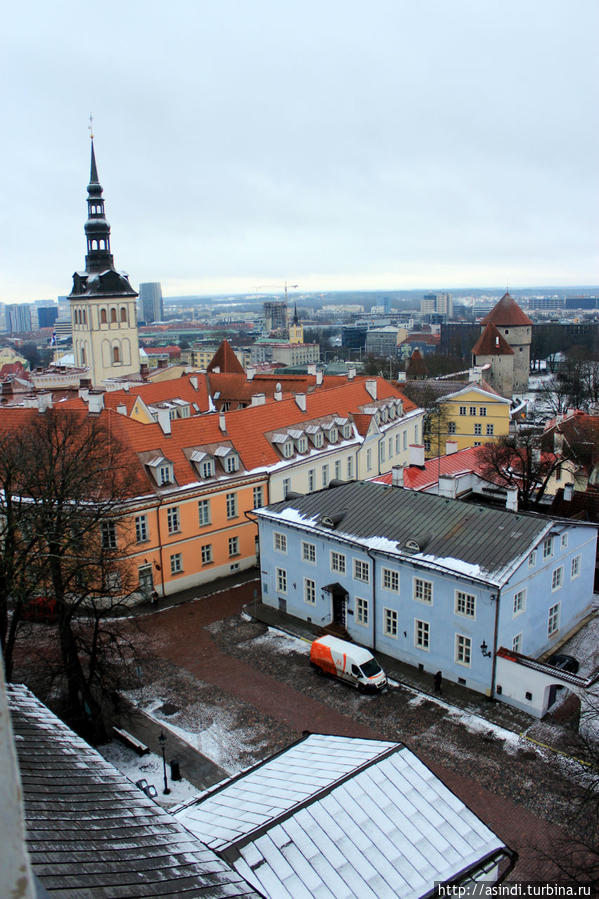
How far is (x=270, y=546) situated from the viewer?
108 ft

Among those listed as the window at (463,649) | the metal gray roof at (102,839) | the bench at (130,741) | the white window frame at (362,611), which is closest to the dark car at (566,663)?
the window at (463,649)

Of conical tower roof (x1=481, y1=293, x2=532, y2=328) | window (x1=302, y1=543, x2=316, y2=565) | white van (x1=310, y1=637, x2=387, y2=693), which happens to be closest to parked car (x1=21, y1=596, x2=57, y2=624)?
window (x1=302, y1=543, x2=316, y2=565)

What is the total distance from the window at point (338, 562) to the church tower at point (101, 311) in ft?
176

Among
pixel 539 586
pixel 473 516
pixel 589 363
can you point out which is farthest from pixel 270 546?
pixel 589 363

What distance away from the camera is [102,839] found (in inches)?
329

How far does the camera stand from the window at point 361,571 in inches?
1135

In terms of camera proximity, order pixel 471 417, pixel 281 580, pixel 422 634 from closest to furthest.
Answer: pixel 422 634
pixel 281 580
pixel 471 417

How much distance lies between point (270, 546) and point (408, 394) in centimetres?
3875

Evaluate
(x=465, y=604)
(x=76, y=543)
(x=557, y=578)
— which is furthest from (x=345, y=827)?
(x=557, y=578)

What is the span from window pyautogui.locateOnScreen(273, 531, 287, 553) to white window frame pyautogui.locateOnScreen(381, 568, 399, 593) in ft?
18.6

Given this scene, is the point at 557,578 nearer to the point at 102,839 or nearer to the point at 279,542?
the point at 279,542

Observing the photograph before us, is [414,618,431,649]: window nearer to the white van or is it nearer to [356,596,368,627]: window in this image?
the white van

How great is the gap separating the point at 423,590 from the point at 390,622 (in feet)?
8.00

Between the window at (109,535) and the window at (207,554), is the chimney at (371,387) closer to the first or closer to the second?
the window at (207,554)
